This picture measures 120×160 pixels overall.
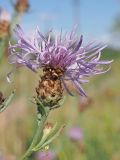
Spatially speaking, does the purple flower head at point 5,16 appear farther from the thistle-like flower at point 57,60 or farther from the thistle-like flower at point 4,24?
the thistle-like flower at point 57,60

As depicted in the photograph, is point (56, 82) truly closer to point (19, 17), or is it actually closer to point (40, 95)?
point (40, 95)

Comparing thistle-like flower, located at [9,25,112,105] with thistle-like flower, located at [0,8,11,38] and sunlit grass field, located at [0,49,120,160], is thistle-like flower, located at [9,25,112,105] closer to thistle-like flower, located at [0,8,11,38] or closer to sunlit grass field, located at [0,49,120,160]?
thistle-like flower, located at [0,8,11,38]

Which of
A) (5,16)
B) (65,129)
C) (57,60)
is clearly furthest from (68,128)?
→ (57,60)

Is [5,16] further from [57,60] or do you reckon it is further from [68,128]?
[68,128]

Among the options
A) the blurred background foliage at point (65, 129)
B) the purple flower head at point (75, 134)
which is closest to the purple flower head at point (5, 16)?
the blurred background foliage at point (65, 129)

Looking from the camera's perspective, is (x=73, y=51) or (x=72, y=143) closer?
(x=73, y=51)

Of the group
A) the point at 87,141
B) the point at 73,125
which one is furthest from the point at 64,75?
the point at 73,125

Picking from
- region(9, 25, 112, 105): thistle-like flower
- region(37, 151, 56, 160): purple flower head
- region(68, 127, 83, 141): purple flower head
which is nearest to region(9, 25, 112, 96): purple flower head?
region(9, 25, 112, 105): thistle-like flower

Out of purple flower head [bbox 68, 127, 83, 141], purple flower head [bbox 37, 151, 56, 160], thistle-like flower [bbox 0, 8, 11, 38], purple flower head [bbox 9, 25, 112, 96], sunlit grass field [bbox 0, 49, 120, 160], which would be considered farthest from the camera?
purple flower head [bbox 68, 127, 83, 141]
